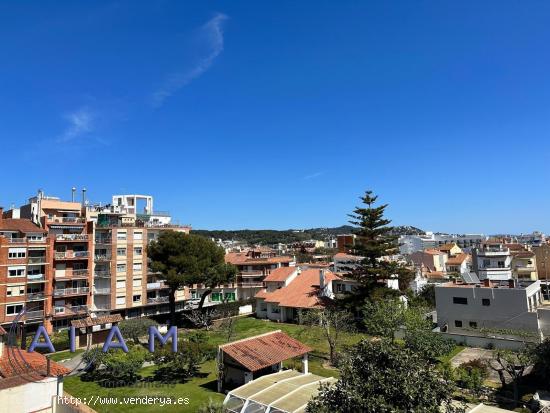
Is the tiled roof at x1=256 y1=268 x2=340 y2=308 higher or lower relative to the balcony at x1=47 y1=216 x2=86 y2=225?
lower

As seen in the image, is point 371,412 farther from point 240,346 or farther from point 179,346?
point 179,346

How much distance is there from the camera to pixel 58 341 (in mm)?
35875

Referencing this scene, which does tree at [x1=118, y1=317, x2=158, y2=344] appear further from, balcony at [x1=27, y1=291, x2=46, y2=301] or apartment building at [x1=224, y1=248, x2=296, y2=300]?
apartment building at [x1=224, y1=248, x2=296, y2=300]

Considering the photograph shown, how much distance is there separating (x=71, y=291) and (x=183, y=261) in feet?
40.1

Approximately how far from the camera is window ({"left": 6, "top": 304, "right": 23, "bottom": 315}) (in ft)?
121

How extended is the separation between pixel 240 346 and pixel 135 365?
6.90 metres

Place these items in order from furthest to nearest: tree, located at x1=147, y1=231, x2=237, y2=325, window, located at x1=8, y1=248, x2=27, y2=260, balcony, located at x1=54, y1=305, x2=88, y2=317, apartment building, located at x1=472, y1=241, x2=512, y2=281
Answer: apartment building, located at x1=472, y1=241, x2=512, y2=281 < tree, located at x1=147, y1=231, x2=237, y2=325 < balcony, located at x1=54, y1=305, x2=88, y2=317 < window, located at x1=8, y1=248, x2=27, y2=260

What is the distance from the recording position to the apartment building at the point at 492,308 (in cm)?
3066

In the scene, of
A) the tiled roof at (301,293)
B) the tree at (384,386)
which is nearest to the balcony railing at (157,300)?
the tiled roof at (301,293)

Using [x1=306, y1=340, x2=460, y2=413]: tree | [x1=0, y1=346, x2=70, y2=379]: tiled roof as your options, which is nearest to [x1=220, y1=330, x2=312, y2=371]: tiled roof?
[x1=0, y1=346, x2=70, y2=379]: tiled roof

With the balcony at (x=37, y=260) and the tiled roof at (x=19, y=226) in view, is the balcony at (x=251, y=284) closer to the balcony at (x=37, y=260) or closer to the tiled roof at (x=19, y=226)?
the balcony at (x=37, y=260)

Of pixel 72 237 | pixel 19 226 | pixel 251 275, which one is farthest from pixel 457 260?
pixel 19 226

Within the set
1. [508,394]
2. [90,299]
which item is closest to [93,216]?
[90,299]

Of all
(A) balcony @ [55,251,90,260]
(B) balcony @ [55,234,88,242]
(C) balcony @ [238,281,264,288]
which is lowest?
(C) balcony @ [238,281,264,288]
